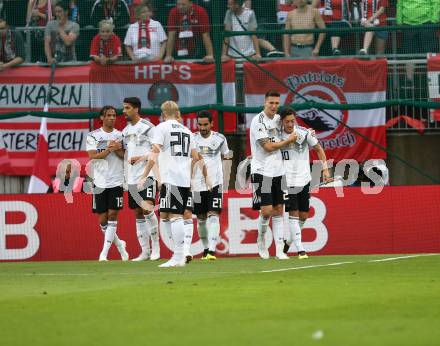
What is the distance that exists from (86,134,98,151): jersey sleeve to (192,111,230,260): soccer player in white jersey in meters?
1.63

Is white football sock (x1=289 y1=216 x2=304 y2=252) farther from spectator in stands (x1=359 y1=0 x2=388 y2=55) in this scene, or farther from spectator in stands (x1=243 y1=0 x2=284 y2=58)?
spectator in stands (x1=359 y1=0 x2=388 y2=55)

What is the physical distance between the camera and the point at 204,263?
17641 mm

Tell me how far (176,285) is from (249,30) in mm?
7921

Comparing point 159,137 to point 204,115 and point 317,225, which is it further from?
point 317,225

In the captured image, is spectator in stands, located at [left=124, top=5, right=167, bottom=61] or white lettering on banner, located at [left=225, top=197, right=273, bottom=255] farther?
spectator in stands, located at [left=124, top=5, right=167, bottom=61]

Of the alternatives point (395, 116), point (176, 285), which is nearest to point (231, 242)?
point (395, 116)

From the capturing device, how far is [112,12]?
68.0ft

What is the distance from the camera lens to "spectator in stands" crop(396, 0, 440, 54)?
20.0 m

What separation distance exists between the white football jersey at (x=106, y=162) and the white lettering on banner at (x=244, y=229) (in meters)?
2.14

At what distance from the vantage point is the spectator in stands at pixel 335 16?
20375 millimetres

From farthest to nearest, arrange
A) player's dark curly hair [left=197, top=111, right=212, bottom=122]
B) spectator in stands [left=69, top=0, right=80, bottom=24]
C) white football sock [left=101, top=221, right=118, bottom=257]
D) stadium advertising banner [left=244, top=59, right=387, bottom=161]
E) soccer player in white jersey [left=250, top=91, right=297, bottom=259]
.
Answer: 1. spectator in stands [left=69, top=0, right=80, bottom=24]
2. stadium advertising banner [left=244, top=59, right=387, bottom=161]
3. white football sock [left=101, top=221, right=118, bottom=257]
4. player's dark curly hair [left=197, top=111, right=212, bottom=122]
5. soccer player in white jersey [left=250, top=91, right=297, bottom=259]

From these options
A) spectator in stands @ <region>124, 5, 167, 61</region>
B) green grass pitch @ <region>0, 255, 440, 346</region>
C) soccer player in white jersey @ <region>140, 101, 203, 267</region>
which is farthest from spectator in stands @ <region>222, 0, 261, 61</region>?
green grass pitch @ <region>0, 255, 440, 346</region>

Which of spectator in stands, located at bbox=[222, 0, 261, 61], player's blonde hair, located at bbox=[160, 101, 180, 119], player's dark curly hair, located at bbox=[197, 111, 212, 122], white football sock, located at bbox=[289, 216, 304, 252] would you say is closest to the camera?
player's blonde hair, located at bbox=[160, 101, 180, 119]

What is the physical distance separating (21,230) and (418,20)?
7677mm
